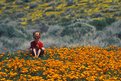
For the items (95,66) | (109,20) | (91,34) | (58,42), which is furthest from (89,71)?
(109,20)

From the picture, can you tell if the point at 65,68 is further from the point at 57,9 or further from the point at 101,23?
the point at 57,9

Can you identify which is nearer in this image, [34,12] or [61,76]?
[61,76]

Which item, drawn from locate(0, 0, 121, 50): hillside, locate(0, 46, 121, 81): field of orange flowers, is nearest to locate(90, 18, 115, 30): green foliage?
locate(0, 0, 121, 50): hillside

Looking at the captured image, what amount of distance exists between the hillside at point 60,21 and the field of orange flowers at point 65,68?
16.8 feet

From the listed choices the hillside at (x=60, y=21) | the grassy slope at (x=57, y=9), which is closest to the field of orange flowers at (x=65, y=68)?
the hillside at (x=60, y=21)

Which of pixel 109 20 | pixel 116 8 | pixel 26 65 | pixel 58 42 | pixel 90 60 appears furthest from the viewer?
pixel 116 8

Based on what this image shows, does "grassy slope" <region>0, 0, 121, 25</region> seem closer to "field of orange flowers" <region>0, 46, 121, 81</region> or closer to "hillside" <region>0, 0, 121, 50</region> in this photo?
"hillside" <region>0, 0, 121, 50</region>

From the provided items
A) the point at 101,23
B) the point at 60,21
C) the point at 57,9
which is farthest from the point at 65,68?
the point at 57,9

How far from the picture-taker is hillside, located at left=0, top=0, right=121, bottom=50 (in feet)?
71.8

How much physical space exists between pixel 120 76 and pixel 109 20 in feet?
59.9

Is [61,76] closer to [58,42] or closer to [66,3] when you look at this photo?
[58,42]

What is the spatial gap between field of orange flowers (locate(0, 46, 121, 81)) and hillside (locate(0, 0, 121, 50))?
512cm

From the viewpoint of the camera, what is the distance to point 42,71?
36.6 feet

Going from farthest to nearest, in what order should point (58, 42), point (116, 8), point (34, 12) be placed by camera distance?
point (34, 12) → point (116, 8) → point (58, 42)
